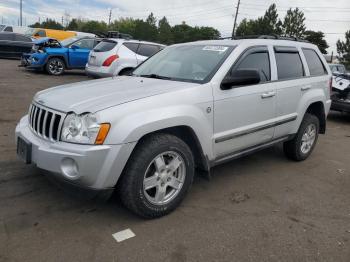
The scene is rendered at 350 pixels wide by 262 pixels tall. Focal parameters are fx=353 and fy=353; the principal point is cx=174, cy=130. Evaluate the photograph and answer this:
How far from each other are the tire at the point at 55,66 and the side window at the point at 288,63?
37.2ft

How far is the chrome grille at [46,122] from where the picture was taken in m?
3.03

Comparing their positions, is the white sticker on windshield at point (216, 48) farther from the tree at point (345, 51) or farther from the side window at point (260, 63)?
the tree at point (345, 51)

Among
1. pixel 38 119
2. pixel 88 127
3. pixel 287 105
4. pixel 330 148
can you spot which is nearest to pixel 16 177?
pixel 38 119

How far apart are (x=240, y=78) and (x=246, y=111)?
0.47 m

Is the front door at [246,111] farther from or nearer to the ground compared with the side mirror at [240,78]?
nearer to the ground

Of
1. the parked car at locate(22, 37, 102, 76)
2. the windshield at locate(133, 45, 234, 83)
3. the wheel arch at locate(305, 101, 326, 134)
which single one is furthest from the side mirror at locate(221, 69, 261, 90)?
the parked car at locate(22, 37, 102, 76)

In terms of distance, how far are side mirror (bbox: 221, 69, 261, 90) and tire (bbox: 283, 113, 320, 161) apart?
5.77 ft

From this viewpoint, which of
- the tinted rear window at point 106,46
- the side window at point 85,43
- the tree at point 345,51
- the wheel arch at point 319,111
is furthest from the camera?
the tree at point 345,51

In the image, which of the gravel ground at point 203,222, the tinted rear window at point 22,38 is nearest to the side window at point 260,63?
the gravel ground at point 203,222

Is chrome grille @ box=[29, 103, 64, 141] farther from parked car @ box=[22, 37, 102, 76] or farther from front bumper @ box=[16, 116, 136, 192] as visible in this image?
parked car @ box=[22, 37, 102, 76]

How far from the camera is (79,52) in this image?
14336 mm

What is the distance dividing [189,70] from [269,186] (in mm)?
1689

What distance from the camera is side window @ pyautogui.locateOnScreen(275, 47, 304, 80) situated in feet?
14.9

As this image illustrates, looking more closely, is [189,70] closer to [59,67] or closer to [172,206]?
[172,206]
